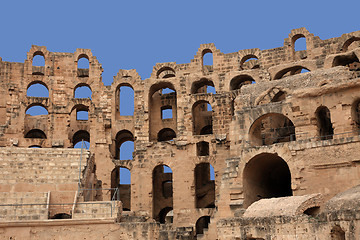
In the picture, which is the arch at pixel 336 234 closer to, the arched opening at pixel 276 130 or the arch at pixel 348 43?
the arched opening at pixel 276 130

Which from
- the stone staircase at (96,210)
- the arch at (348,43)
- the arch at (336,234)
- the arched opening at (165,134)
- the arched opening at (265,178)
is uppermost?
the arch at (348,43)

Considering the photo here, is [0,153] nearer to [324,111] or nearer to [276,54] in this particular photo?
[324,111]

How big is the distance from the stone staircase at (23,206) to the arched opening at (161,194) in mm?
14043

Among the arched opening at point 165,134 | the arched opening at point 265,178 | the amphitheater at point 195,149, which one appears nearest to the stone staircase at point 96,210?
the amphitheater at point 195,149

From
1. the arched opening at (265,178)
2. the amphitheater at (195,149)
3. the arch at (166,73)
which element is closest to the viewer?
the amphitheater at (195,149)

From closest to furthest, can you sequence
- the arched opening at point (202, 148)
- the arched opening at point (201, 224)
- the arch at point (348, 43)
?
the arched opening at point (201, 224)
the arched opening at point (202, 148)
the arch at point (348, 43)

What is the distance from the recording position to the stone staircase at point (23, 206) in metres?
20.2

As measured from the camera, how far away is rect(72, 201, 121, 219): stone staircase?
20.8m

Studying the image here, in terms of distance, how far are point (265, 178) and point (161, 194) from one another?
1048cm

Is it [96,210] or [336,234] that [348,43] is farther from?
[96,210]

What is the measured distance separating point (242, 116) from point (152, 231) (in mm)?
9279

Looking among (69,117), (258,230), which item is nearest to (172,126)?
(69,117)

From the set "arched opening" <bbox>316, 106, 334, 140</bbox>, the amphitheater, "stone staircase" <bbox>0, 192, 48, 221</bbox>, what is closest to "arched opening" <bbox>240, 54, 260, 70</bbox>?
the amphitheater

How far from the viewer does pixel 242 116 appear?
27172 millimetres
